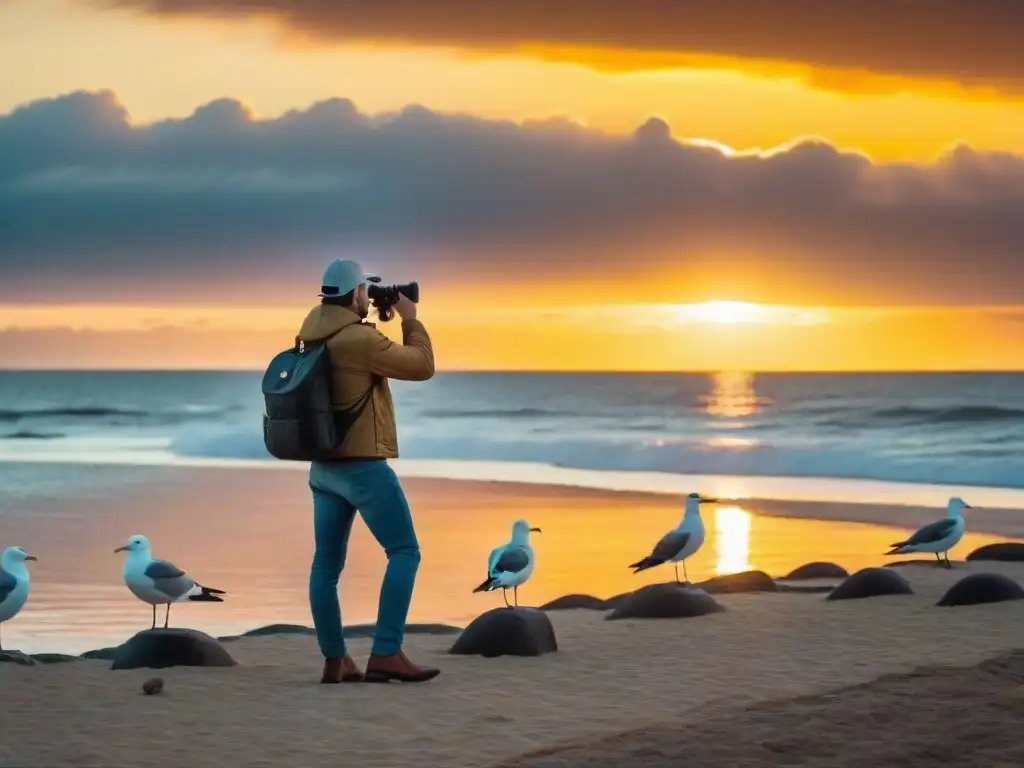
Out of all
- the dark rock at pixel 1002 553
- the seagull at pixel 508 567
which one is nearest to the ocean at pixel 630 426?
the dark rock at pixel 1002 553

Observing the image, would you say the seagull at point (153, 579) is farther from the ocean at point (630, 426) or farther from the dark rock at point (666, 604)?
the ocean at point (630, 426)

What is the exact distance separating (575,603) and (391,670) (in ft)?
13.5

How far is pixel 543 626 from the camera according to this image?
402 inches

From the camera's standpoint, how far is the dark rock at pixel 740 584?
13.2 meters

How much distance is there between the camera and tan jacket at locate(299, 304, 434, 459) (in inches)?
336

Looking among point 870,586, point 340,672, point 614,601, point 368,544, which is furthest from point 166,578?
point 368,544

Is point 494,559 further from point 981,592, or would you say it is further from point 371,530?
point 981,592

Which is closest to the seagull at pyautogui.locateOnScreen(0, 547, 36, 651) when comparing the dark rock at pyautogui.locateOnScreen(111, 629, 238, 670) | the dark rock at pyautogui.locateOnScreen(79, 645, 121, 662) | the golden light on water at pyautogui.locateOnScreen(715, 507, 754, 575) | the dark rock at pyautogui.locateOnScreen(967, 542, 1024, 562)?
the dark rock at pyautogui.locateOnScreen(79, 645, 121, 662)

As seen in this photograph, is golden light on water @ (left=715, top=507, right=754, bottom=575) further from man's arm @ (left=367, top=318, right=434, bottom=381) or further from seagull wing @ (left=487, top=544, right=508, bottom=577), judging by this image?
man's arm @ (left=367, top=318, right=434, bottom=381)

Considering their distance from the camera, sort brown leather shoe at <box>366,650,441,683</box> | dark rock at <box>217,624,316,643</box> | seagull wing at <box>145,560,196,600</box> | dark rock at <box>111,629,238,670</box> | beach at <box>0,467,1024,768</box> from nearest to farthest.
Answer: beach at <box>0,467,1024,768</box>
brown leather shoe at <box>366,650,441,683</box>
dark rock at <box>111,629,238,670</box>
seagull wing at <box>145,560,196,600</box>
dark rock at <box>217,624,316,643</box>

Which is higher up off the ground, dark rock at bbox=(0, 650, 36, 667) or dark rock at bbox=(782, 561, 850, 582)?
dark rock at bbox=(782, 561, 850, 582)

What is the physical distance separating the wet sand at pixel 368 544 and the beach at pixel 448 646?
52 mm

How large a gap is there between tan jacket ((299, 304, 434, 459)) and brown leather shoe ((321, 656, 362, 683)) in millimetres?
1204

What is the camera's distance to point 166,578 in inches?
412
